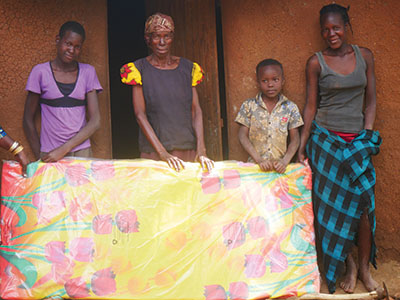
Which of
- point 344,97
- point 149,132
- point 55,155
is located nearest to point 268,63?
point 344,97

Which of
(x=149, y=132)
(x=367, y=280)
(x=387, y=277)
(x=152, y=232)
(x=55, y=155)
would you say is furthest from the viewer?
(x=387, y=277)

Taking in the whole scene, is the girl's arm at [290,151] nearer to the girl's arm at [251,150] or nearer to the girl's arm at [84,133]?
the girl's arm at [251,150]

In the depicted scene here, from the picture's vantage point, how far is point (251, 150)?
346cm

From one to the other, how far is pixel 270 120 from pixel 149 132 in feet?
3.23

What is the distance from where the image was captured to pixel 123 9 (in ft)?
22.0

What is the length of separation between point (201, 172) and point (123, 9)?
4376 millimetres

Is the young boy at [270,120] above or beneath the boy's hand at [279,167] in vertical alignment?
above

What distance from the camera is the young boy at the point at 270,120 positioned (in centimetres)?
352

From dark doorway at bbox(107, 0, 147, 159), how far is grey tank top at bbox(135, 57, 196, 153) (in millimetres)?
3205

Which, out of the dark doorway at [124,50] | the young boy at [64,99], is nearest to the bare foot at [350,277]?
the young boy at [64,99]

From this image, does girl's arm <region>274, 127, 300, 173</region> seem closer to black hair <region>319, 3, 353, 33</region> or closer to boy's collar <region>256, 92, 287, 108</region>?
boy's collar <region>256, 92, 287, 108</region>

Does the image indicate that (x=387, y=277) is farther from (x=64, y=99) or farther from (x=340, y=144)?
(x=64, y=99)

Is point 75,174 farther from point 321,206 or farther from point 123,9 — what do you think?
point 123,9

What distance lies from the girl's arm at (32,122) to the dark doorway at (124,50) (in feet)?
9.99
